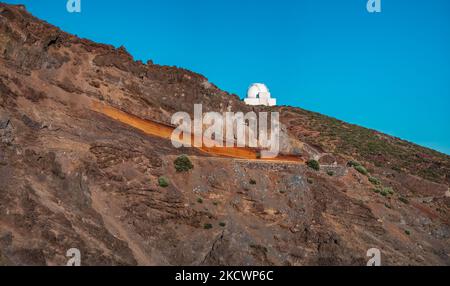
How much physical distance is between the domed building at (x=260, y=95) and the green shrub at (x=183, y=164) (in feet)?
148

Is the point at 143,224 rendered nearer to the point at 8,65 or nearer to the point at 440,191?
the point at 8,65

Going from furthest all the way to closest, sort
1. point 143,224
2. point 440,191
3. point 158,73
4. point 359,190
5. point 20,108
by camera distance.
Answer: point 440,191
point 158,73
point 359,190
point 20,108
point 143,224

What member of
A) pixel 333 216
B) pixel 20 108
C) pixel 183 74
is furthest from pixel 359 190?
pixel 20 108

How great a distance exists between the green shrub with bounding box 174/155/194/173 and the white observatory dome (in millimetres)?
46880

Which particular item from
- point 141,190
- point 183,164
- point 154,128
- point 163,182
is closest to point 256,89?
point 154,128

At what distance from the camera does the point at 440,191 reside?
53.0 m

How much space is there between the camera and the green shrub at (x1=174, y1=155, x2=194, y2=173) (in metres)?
30.1

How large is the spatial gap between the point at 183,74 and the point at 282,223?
49.5 ft

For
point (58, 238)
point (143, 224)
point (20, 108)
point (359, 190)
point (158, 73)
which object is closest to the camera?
point (58, 238)

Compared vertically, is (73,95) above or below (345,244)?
above

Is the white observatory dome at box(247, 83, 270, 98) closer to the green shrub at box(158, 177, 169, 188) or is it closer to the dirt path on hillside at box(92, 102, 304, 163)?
the dirt path on hillside at box(92, 102, 304, 163)

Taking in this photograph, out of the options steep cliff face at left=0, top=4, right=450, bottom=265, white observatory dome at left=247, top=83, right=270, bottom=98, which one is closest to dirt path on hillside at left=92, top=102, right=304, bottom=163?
steep cliff face at left=0, top=4, right=450, bottom=265

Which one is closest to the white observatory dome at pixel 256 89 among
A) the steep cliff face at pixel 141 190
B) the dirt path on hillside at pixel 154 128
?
the steep cliff face at pixel 141 190
